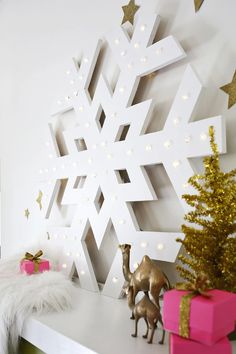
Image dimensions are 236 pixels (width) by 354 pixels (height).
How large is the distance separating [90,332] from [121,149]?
66cm

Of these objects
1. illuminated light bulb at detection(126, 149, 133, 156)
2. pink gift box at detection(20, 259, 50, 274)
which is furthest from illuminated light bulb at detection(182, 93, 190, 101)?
pink gift box at detection(20, 259, 50, 274)

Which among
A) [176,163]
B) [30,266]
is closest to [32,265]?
[30,266]

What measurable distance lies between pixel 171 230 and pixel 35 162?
1076 mm

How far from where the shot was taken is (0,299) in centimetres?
117

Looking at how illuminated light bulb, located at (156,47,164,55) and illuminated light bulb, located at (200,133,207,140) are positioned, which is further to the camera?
illuminated light bulb, located at (156,47,164,55)

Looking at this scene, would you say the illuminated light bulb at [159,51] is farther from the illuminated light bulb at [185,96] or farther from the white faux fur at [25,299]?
the white faux fur at [25,299]

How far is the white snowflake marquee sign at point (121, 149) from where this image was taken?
1.13 metres

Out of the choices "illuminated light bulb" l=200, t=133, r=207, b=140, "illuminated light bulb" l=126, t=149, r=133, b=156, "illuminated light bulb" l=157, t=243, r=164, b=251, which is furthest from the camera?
"illuminated light bulb" l=126, t=149, r=133, b=156

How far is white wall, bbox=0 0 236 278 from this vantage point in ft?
3.62

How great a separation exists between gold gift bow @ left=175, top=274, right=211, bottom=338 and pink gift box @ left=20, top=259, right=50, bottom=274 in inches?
33.6

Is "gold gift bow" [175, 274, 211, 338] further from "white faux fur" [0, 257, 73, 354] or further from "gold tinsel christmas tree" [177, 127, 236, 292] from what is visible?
"white faux fur" [0, 257, 73, 354]

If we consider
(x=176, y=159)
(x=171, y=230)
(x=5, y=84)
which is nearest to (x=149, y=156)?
(x=176, y=159)

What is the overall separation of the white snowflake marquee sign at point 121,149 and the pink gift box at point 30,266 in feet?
0.44

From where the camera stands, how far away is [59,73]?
183cm
